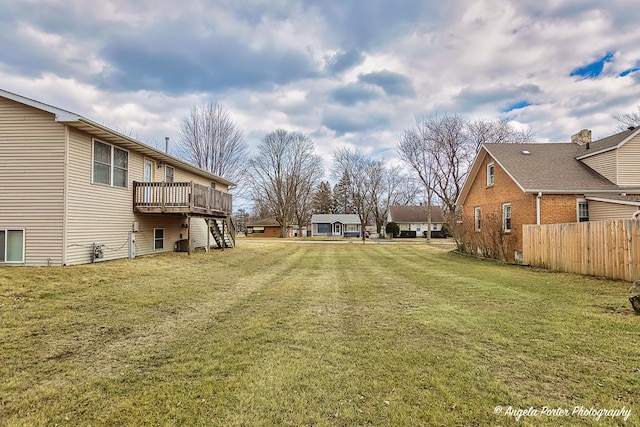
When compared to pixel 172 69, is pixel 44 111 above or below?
below

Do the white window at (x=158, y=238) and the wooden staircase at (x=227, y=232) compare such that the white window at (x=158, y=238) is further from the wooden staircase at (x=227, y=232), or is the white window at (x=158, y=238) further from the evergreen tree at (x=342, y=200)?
the evergreen tree at (x=342, y=200)

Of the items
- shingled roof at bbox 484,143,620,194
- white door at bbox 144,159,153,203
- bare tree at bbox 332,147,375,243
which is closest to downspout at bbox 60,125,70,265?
white door at bbox 144,159,153,203

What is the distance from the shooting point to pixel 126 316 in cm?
534

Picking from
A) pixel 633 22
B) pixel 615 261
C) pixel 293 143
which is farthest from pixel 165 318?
pixel 293 143

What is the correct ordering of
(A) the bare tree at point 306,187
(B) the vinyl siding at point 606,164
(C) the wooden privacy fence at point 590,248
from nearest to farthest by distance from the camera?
(C) the wooden privacy fence at point 590,248 < (B) the vinyl siding at point 606,164 < (A) the bare tree at point 306,187

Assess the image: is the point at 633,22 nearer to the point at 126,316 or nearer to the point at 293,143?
the point at 126,316

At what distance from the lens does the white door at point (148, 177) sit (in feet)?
40.0

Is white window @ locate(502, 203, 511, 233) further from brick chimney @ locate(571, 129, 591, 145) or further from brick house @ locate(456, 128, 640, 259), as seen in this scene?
brick chimney @ locate(571, 129, 591, 145)

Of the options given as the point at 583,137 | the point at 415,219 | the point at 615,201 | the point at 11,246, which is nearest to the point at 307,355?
the point at 11,246

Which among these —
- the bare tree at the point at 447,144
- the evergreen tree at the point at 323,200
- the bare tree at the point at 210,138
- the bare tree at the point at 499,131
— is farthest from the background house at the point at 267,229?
the bare tree at the point at 499,131

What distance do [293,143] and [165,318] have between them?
133 ft

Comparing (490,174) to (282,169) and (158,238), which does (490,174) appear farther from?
(282,169)

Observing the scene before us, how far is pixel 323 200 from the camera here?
63375mm

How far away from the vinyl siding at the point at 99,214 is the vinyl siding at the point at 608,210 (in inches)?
778
